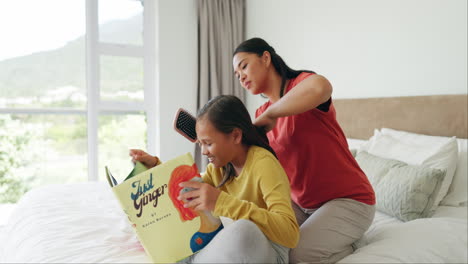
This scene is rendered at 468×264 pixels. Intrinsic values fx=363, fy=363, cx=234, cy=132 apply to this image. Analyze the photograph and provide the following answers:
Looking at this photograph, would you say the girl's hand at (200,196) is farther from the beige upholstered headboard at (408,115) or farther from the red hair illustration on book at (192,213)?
the beige upholstered headboard at (408,115)

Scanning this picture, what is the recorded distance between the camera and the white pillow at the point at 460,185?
1647 mm

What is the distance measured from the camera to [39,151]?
3273mm

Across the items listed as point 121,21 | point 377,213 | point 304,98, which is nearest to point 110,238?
point 304,98

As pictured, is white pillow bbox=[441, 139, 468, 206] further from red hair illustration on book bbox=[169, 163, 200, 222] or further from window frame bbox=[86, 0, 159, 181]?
window frame bbox=[86, 0, 159, 181]

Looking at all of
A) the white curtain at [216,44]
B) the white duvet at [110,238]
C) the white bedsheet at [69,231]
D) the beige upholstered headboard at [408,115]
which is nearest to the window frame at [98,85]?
the white curtain at [216,44]

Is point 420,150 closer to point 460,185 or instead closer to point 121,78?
point 460,185

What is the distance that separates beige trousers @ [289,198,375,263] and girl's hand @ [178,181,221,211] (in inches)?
14.1

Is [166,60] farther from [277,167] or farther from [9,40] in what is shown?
[277,167]

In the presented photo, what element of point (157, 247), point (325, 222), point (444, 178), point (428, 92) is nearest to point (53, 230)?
point (157, 247)

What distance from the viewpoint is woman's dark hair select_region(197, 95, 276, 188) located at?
1.14 m

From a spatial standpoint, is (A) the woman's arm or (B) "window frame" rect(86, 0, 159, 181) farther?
(B) "window frame" rect(86, 0, 159, 181)

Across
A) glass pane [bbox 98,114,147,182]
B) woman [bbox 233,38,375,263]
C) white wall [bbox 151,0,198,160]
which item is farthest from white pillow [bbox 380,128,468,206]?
glass pane [bbox 98,114,147,182]

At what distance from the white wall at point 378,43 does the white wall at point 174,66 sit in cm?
91

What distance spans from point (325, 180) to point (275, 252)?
40cm
